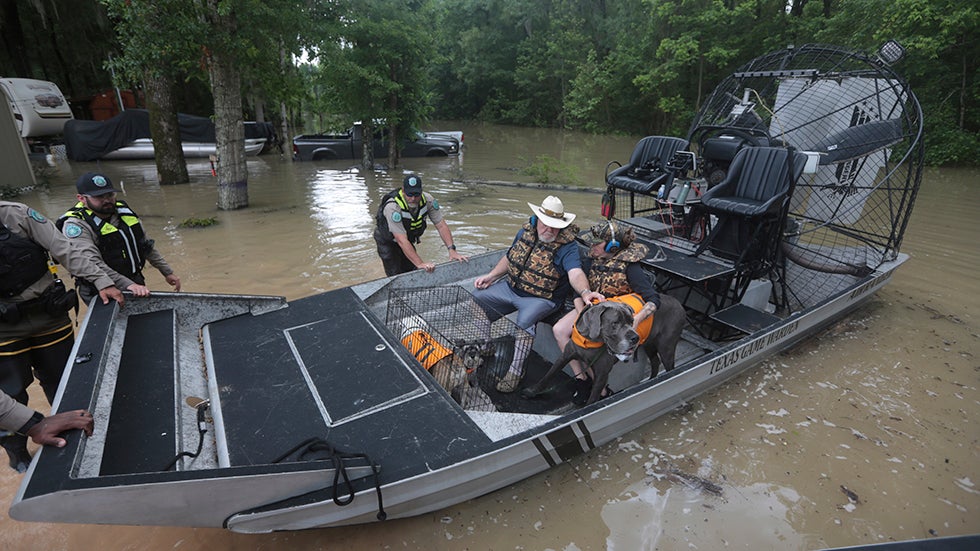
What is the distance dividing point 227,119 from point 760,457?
32.3 ft

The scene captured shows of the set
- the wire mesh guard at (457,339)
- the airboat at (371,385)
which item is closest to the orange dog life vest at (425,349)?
the wire mesh guard at (457,339)

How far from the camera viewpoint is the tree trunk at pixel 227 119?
317 inches

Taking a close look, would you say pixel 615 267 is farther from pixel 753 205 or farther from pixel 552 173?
pixel 552 173

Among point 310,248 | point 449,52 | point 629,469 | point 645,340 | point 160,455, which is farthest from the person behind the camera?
point 449,52

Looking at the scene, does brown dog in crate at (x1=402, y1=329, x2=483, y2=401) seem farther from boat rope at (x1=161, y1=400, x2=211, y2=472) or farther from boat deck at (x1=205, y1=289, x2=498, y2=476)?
boat rope at (x1=161, y1=400, x2=211, y2=472)

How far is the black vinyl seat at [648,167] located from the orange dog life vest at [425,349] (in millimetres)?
3304

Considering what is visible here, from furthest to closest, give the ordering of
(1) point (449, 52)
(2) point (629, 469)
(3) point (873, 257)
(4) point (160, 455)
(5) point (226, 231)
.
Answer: (1) point (449, 52), (5) point (226, 231), (3) point (873, 257), (2) point (629, 469), (4) point (160, 455)

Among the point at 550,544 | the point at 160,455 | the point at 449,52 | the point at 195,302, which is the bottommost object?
the point at 550,544

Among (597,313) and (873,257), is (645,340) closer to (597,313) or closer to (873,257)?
(597,313)

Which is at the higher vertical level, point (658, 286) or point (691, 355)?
point (658, 286)

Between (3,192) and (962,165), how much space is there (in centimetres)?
2511

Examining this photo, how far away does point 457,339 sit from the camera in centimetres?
369

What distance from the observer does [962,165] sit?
1415 cm

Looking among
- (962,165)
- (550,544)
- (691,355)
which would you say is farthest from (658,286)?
(962,165)
